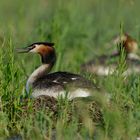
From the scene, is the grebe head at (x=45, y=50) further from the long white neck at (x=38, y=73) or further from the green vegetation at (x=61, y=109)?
the green vegetation at (x=61, y=109)

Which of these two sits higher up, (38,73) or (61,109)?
(38,73)

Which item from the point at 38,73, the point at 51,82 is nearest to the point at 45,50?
the point at 38,73

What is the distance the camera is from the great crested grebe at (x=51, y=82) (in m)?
9.11

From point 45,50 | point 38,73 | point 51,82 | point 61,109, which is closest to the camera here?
point 61,109

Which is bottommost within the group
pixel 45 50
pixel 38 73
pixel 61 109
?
pixel 61 109

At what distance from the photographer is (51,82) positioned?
9430 mm

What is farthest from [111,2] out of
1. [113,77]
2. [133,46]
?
[113,77]

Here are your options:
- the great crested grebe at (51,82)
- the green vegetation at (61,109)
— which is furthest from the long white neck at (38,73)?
the green vegetation at (61,109)

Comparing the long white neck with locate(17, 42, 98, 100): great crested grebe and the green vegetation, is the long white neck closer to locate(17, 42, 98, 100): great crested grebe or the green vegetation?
locate(17, 42, 98, 100): great crested grebe

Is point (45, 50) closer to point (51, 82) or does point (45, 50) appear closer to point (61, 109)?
point (51, 82)

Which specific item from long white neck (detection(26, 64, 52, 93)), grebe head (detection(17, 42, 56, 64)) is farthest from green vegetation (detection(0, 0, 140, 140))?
grebe head (detection(17, 42, 56, 64))

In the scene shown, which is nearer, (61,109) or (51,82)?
(61,109)

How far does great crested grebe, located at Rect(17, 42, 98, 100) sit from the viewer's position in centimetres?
911

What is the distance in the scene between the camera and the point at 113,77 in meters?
8.20
